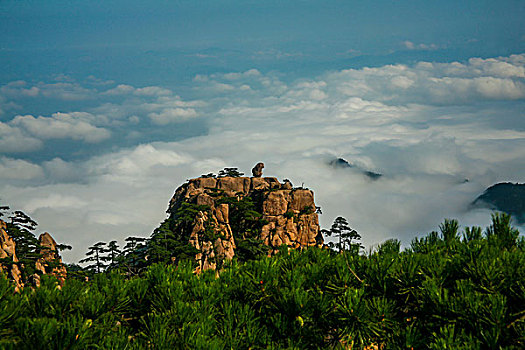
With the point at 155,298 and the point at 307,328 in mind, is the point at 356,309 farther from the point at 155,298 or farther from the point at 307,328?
the point at 155,298

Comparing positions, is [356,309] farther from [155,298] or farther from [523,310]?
[155,298]

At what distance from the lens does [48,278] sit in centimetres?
469

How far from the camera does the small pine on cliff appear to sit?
43.4 meters

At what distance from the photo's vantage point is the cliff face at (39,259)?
2980 centimetres

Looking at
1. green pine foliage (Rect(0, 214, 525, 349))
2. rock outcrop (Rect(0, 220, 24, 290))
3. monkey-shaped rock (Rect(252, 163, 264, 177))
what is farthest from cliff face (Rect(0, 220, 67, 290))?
monkey-shaped rock (Rect(252, 163, 264, 177))

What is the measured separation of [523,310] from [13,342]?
16.3ft

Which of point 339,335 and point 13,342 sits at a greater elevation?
point 13,342

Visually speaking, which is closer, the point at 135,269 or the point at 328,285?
the point at 328,285

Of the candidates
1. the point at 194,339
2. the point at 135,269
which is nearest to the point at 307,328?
the point at 194,339

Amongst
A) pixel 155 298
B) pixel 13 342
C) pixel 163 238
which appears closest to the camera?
pixel 13 342

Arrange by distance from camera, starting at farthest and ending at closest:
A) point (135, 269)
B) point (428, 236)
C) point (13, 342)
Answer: point (135, 269) → point (428, 236) → point (13, 342)

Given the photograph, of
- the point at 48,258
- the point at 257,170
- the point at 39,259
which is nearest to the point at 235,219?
the point at 257,170

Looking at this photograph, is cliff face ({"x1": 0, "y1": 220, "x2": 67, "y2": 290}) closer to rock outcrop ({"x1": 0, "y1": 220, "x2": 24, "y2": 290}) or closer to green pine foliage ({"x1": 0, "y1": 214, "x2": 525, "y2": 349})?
rock outcrop ({"x1": 0, "y1": 220, "x2": 24, "y2": 290})

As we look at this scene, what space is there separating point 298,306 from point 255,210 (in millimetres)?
48955
